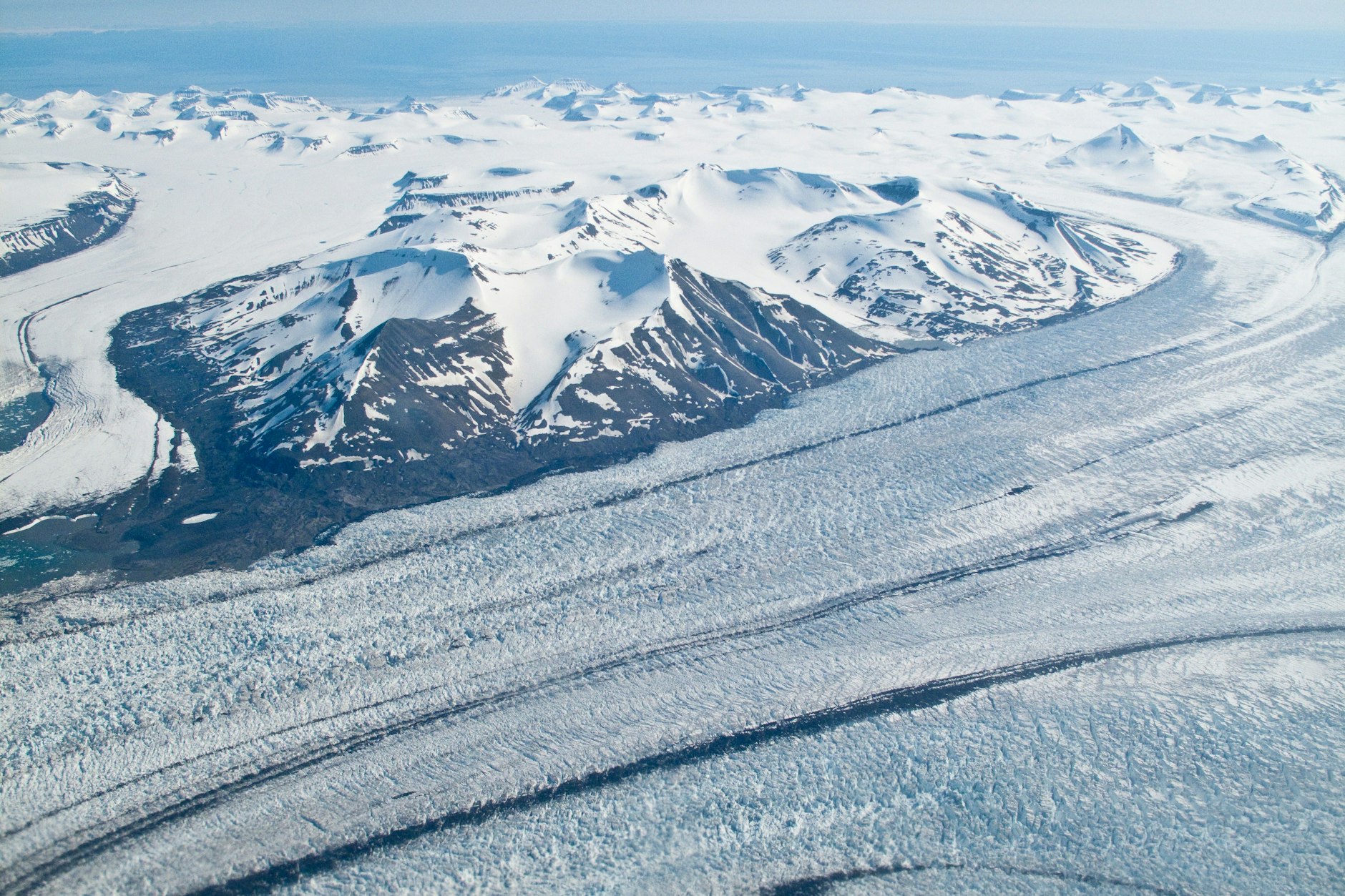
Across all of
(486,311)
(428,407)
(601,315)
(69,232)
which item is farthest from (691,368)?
(69,232)

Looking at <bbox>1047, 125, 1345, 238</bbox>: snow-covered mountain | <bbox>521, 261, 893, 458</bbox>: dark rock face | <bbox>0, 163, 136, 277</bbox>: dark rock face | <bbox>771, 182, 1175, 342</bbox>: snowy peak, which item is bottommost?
<bbox>0, 163, 136, 277</bbox>: dark rock face

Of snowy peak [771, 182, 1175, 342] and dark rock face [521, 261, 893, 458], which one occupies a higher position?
snowy peak [771, 182, 1175, 342]

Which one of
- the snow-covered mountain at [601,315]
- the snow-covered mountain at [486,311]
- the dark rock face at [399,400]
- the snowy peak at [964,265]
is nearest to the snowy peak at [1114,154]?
the snow-covered mountain at [486,311]

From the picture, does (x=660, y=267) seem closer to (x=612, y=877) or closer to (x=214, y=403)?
(x=214, y=403)

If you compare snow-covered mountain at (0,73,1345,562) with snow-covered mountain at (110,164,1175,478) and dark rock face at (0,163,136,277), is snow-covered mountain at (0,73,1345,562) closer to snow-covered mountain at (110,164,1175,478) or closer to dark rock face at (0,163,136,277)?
snow-covered mountain at (110,164,1175,478)

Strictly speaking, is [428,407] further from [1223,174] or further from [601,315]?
[1223,174]

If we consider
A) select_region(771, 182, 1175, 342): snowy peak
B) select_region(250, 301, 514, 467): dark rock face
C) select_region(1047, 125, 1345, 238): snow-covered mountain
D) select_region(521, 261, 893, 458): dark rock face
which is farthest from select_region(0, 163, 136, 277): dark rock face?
select_region(1047, 125, 1345, 238): snow-covered mountain

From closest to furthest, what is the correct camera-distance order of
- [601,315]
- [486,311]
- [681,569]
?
[681,569]
[486,311]
[601,315]
